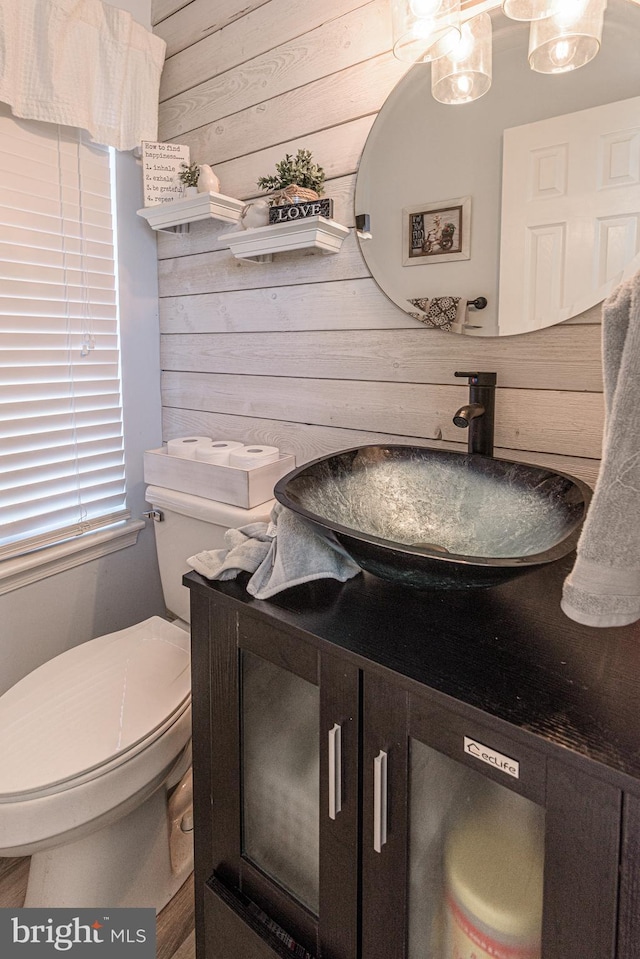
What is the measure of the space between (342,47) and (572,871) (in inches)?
60.2

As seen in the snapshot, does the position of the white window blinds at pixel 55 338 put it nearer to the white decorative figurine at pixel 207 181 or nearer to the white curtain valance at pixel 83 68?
the white curtain valance at pixel 83 68

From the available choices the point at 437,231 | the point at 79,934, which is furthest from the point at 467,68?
the point at 79,934

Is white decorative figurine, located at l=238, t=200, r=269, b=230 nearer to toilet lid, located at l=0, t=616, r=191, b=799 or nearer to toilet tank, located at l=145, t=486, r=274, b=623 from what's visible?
toilet tank, located at l=145, t=486, r=274, b=623

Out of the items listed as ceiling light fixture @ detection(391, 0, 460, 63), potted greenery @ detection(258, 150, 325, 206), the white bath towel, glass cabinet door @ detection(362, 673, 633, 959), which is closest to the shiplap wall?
potted greenery @ detection(258, 150, 325, 206)

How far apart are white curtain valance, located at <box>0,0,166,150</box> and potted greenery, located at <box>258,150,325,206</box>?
1.82 ft

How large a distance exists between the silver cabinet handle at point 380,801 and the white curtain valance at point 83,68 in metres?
1.60

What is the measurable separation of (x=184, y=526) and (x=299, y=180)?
2.93 feet

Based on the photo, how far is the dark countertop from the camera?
563 mm

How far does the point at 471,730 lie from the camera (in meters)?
0.61

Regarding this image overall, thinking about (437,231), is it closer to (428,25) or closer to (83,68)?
(428,25)

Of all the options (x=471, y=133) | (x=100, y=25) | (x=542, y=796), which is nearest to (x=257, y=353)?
(x=471, y=133)

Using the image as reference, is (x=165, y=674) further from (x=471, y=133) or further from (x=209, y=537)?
(x=471, y=133)

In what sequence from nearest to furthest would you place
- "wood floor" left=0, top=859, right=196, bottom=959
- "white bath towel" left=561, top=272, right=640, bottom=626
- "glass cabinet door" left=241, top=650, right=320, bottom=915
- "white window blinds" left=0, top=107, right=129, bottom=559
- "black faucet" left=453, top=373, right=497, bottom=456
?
1. "white bath towel" left=561, top=272, right=640, bottom=626
2. "glass cabinet door" left=241, top=650, right=320, bottom=915
3. "black faucet" left=453, top=373, right=497, bottom=456
4. "wood floor" left=0, top=859, right=196, bottom=959
5. "white window blinds" left=0, top=107, right=129, bottom=559

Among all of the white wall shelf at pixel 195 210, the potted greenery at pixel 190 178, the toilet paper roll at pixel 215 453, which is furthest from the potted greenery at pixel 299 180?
the toilet paper roll at pixel 215 453
